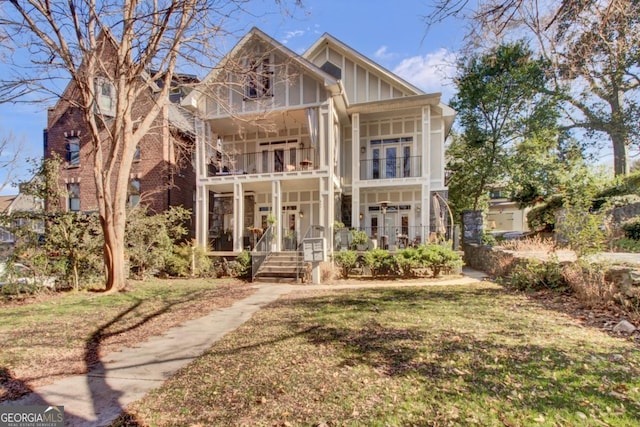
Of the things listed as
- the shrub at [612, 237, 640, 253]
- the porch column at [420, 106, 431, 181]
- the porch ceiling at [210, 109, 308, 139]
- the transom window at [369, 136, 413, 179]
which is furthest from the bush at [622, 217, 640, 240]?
the porch ceiling at [210, 109, 308, 139]

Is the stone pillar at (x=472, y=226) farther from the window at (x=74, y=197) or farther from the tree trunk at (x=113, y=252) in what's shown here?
the window at (x=74, y=197)

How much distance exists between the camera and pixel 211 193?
56.5 ft

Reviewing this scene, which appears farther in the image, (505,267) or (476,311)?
(505,267)

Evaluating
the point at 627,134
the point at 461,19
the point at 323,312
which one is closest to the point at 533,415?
the point at 323,312

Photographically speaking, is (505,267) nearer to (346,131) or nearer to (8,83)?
(346,131)

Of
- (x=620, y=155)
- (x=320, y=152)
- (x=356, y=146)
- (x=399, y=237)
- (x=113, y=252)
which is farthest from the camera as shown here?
(x=620, y=155)

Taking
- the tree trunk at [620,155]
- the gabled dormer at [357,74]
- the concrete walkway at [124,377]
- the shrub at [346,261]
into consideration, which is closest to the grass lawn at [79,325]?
the concrete walkway at [124,377]

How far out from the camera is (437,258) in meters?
10.9

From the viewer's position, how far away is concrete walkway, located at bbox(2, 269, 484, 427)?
2.91 meters

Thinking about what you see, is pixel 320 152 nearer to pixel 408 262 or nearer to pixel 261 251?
pixel 261 251

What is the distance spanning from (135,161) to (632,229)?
2211 centimetres

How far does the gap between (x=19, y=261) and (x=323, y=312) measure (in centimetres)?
872

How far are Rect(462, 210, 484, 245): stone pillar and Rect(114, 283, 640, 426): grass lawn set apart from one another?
1049cm

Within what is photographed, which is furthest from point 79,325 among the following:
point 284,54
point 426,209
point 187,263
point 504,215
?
point 504,215
